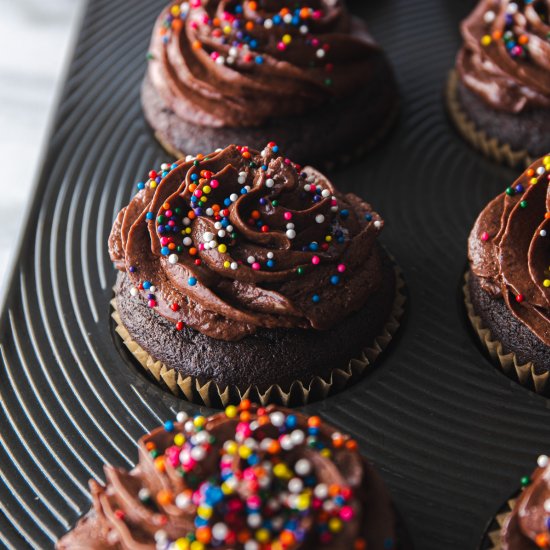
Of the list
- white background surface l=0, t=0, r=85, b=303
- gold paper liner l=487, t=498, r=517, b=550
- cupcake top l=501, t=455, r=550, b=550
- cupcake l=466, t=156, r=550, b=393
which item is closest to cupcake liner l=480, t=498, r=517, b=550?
gold paper liner l=487, t=498, r=517, b=550

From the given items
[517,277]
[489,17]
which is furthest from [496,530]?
[489,17]

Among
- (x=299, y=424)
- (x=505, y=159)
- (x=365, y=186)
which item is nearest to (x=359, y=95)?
(x=365, y=186)

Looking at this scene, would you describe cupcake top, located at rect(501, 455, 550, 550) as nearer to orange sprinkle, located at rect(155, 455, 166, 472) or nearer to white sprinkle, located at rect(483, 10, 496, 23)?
orange sprinkle, located at rect(155, 455, 166, 472)

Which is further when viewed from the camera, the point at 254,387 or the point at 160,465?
the point at 254,387

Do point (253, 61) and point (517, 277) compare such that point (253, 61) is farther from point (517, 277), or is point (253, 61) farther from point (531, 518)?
point (531, 518)

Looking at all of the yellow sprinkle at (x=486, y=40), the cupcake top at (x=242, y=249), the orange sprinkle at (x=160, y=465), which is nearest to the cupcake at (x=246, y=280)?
the cupcake top at (x=242, y=249)

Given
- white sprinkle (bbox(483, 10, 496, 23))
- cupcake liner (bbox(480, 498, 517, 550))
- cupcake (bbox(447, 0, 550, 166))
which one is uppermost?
white sprinkle (bbox(483, 10, 496, 23))

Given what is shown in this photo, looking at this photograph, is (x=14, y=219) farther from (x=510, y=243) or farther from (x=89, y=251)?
(x=510, y=243)
